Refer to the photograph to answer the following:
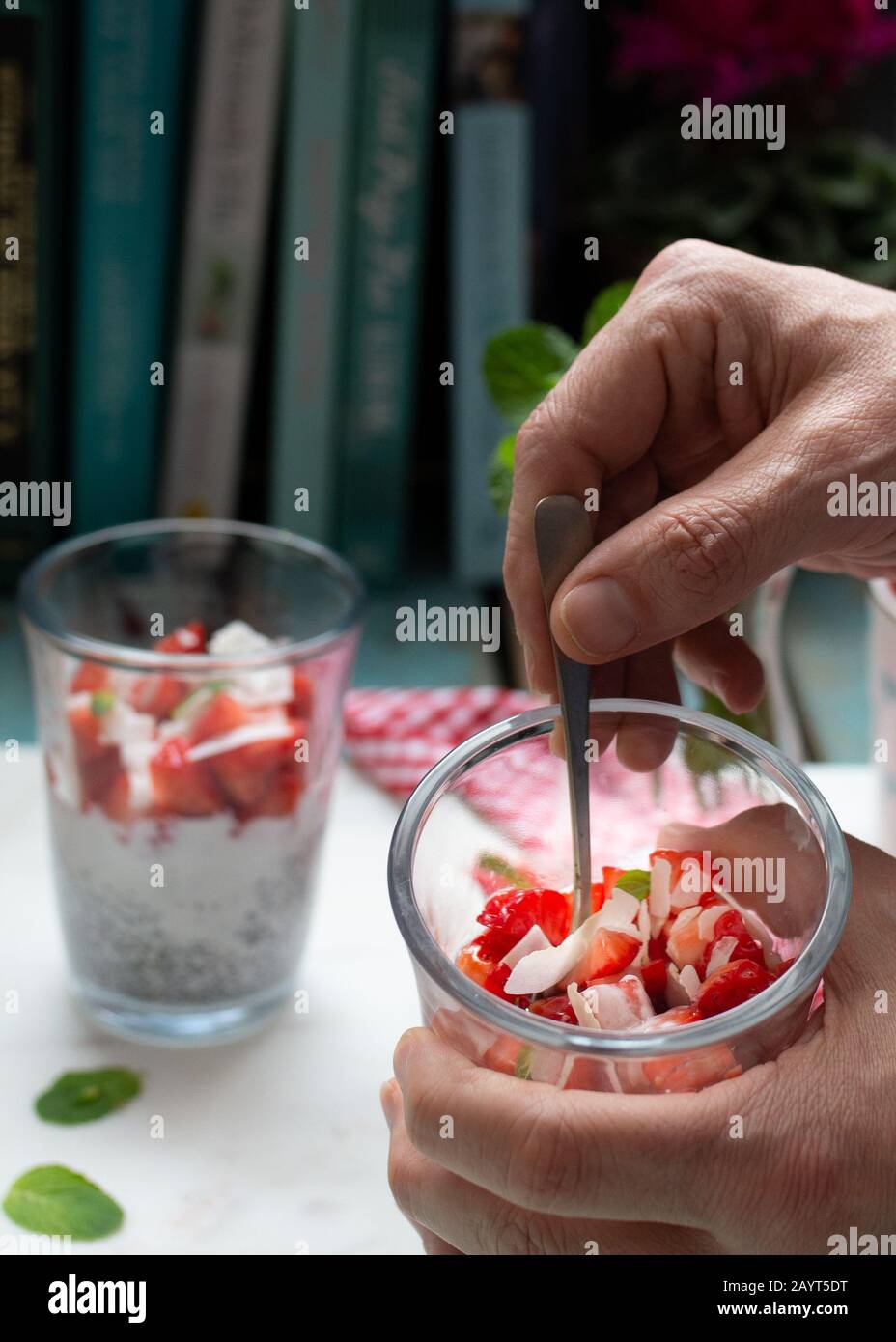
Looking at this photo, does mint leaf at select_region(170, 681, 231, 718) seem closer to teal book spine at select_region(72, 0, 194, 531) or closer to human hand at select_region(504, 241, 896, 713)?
human hand at select_region(504, 241, 896, 713)

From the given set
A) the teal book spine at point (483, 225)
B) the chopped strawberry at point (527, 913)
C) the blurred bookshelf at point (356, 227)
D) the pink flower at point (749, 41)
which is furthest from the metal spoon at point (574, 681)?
the pink flower at point (749, 41)

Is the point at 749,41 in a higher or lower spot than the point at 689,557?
higher

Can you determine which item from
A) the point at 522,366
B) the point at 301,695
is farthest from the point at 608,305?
the point at 301,695

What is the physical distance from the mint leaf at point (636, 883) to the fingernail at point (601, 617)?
9 centimetres

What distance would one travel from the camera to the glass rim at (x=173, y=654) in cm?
66

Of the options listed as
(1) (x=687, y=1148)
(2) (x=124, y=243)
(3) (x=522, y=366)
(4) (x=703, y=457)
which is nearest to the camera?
(1) (x=687, y=1148)

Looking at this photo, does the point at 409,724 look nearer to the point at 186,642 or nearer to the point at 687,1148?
the point at 186,642

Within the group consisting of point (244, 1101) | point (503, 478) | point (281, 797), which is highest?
point (503, 478)

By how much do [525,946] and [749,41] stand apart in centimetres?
94

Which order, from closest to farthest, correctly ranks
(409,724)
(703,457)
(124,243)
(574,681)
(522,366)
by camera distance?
(574,681), (703,457), (522,366), (409,724), (124,243)

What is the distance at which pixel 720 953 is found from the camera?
0.52m

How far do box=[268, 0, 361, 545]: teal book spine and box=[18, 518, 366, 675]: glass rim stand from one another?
44 cm

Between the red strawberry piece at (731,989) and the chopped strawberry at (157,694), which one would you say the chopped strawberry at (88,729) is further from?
the red strawberry piece at (731,989)
